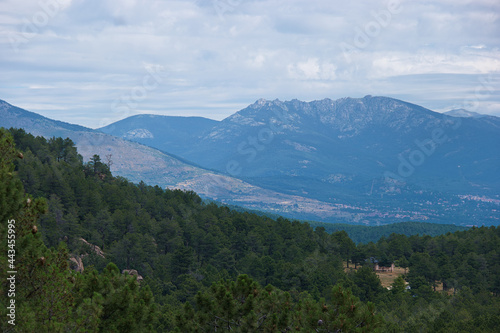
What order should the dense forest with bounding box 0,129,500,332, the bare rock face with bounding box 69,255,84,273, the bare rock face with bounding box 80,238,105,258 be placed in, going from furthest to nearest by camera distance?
the bare rock face with bounding box 80,238,105,258
the bare rock face with bounding box 69,255,84,273
the dense forest with bounding box 0,129,500,332

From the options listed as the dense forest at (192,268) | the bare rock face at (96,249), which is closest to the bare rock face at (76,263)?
the dense forest at (192,268)

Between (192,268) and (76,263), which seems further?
(192,268)

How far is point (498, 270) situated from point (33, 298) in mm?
81311

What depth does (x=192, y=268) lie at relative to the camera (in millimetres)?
70750

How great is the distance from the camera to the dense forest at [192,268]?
1695cm

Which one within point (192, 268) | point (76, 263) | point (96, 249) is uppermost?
point (76, 263)

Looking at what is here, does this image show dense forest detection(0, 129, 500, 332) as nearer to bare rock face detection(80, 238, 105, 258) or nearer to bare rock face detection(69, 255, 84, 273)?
bare rock face detection(69, 255, 84, 273)

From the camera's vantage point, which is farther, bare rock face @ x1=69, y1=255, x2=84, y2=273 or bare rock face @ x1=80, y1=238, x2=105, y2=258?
bare rock face @ x1=80, y1=238, x2=105, y2=258

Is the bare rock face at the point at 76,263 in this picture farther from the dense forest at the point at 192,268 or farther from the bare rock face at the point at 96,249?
the bare rock face at the point at 96,249

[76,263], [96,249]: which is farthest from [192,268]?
[76,263]

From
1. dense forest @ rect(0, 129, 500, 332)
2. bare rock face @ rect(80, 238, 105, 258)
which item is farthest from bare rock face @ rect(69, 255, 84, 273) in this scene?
bare rock face @ rect(80, 238, 105, 258)

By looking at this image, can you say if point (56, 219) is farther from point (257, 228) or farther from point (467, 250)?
point (467, 250)

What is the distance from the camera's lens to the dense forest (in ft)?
55.6

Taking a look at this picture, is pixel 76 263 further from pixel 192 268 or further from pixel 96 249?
pixel 192 268
